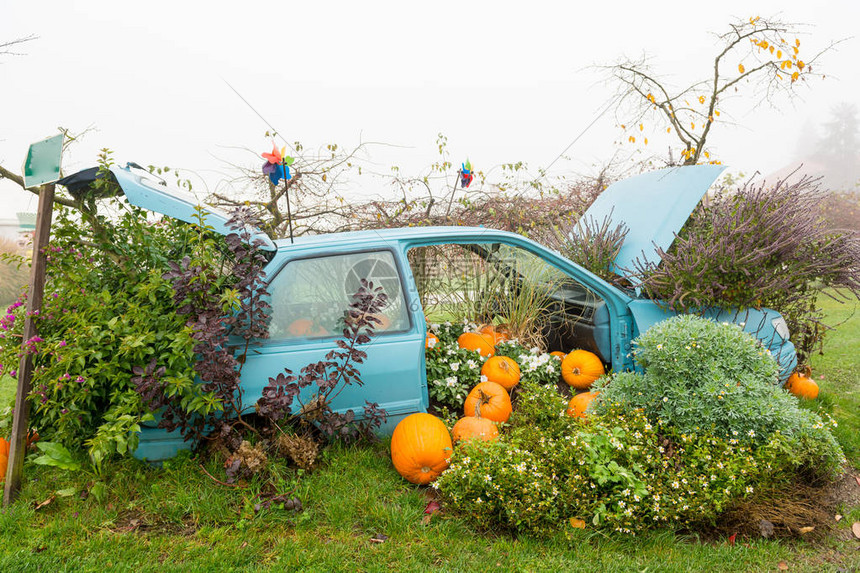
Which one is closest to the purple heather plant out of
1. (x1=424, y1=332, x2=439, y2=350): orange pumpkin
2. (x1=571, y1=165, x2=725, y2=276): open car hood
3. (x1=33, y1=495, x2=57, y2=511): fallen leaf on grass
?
(x1=571, y1=165, x2=725, y2=276): open car hood

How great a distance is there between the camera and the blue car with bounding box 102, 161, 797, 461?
342 centimetres

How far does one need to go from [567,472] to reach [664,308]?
5.73 ft

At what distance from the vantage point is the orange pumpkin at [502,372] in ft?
13.9

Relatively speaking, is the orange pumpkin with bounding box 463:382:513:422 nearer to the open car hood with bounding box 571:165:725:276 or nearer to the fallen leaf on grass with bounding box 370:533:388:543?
the fallen leaf on grass with bounding box 370:533:388:543

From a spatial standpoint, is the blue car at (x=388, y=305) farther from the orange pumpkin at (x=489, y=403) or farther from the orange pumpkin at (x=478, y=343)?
the orange pumpkin at (x=478, y=343)

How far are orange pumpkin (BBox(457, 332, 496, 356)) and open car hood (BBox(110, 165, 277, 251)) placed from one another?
1.87 metres

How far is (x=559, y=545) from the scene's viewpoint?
9.69 feet

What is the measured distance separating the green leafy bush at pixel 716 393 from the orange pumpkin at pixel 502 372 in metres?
0.68

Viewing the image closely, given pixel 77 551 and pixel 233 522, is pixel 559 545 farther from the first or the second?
pixel 77 551

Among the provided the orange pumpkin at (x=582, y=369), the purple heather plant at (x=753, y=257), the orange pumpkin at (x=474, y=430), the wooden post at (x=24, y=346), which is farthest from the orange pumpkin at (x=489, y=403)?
the wooden post at (x=24, y=346)

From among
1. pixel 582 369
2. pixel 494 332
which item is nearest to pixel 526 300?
pixel 494 332

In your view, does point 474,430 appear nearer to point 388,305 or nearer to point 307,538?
point 388,305

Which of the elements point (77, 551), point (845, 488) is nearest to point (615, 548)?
point (845, 488)

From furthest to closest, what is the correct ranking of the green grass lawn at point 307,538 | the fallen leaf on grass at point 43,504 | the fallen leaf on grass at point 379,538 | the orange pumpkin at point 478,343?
the orange pumpkin at point 478,343 → the fallen leaf on grass at point 43,504 → the fallen leaf on grass at point 379,538 → the green grass lawn at point 307,538
